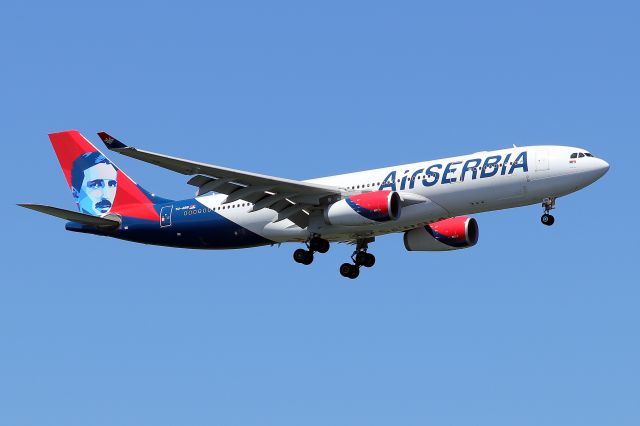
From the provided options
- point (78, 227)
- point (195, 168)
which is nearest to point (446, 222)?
point (195, 168)

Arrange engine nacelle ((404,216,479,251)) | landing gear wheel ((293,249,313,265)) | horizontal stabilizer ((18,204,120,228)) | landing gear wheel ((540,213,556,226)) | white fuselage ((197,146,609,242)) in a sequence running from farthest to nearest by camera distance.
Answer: engine nacelle ((404,216,479,251)), landing gear wheel ((293,249,313,265)), horizontal stabilizer ((18,204,120,228)), landing gear wheel ((540,213,556,226)), white fuselage ((197,146,609,242))

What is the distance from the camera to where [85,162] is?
5947cm

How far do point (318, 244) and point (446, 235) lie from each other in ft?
19.1

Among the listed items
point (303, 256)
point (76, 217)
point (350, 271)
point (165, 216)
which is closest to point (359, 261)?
point (350, 271)

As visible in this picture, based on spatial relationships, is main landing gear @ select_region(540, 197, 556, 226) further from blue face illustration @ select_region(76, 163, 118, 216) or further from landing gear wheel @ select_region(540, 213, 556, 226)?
blue face illustration @ select_region(76, 163, 118, 216)

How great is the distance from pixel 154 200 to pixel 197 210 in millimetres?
3039

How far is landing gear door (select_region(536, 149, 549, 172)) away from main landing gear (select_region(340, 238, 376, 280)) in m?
9.02

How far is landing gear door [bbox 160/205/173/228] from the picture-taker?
180ft

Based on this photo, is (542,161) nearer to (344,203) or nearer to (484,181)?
(484,181)

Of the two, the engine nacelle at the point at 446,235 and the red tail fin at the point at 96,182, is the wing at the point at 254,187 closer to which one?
the engine nacelle at the point at 446,235

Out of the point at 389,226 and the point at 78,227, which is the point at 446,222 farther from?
the point at 78,227

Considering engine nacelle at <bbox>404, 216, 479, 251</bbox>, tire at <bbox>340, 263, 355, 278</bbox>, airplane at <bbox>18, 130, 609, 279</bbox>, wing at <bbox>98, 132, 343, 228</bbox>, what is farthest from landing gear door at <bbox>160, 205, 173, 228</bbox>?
engine nacelle at <bbox>404, 216, 479, 251</bbox>

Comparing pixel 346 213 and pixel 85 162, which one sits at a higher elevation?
pixel 85 162

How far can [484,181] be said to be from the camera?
161ft
